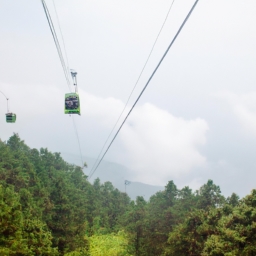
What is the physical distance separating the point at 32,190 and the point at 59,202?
4530 millimetres

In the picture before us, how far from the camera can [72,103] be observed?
59.5 ft

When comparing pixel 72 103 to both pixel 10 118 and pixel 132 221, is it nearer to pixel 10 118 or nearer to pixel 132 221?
pixel 10 118

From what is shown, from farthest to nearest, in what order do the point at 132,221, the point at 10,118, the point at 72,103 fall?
the point at 132,221 < the point at 10,118 < the point at 72,103

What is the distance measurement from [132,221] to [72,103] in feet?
74.8

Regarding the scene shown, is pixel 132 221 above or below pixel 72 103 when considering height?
below

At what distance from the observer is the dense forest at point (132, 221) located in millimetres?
18158

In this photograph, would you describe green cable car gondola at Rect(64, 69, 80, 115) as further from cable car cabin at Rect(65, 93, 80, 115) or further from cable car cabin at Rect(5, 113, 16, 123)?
cable car cabin at Rect(5, 113, 16, 123)

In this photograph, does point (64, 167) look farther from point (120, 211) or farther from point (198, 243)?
point (198, 243)

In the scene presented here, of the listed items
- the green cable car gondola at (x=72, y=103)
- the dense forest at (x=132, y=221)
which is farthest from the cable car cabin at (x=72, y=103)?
the dense forest at (x=132, y=221)

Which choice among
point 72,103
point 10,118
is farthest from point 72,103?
point 10,118

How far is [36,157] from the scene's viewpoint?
56.1 metres

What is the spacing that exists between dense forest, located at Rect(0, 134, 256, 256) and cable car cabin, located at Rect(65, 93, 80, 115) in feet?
27.9

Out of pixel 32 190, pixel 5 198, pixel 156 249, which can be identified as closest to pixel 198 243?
pixel 156 249

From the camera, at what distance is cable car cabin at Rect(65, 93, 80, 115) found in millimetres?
18078
